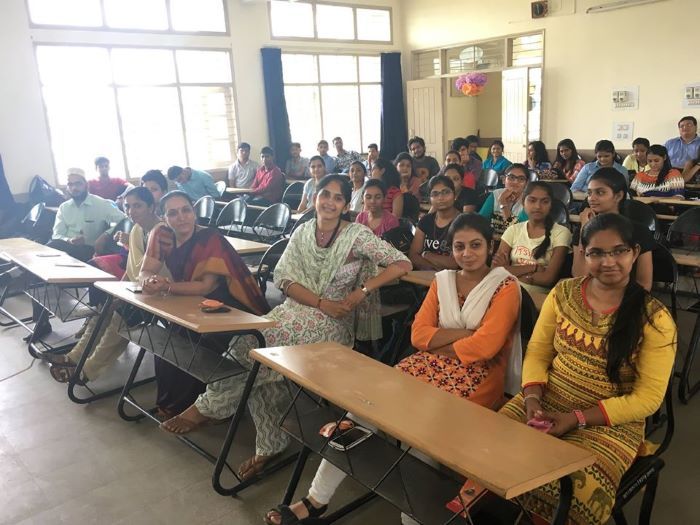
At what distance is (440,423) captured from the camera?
149cm

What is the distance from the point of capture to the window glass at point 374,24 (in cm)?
1015

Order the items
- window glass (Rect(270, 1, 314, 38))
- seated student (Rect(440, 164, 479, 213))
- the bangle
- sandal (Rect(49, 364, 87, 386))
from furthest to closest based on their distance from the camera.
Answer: window glass (Rect(270, 1, 314, 38)) → seated student (Rect(440, 164, 479, 213)) → sandal (Rect(49, 364, 87, 386)) → the bangle

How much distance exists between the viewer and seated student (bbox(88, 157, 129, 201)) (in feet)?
22.4

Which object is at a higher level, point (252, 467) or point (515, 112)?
point (515, 112)

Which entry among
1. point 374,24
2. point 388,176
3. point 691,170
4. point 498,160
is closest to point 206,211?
point 388,176

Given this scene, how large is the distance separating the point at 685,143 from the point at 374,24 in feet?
18.5

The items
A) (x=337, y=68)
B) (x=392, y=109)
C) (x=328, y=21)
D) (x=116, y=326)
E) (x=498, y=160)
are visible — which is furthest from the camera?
(x=392, y=109)

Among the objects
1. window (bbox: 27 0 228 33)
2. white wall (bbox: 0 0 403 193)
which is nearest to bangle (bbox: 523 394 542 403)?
white wall (bbox: 0 0 403 193)

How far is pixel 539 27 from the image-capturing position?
8.46 metres

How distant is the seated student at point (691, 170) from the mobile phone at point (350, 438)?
584cm

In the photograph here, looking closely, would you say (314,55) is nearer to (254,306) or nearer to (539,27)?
(539,27)

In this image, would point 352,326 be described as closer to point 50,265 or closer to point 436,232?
point 436,232

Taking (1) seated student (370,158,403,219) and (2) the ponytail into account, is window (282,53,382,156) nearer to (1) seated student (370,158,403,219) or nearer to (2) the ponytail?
(1) seated student (370,158,403,219)

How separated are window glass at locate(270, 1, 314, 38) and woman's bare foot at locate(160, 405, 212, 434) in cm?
A: 764
